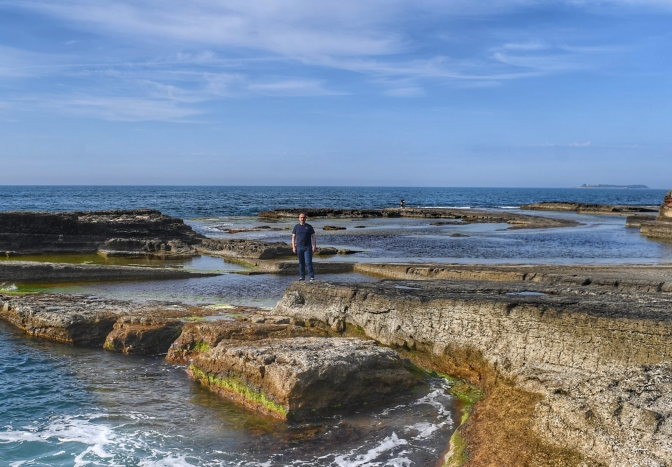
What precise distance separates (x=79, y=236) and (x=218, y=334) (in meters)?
17.7

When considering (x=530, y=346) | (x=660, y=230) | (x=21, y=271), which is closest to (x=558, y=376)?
(x=530, y=346)

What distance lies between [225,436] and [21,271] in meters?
13.1

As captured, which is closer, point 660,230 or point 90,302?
point 90,302

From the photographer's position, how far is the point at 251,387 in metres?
8.39

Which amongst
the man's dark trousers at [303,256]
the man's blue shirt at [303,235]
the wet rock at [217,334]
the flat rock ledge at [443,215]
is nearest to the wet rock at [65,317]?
the wet rock at [217,334]

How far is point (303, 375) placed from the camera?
7.98m

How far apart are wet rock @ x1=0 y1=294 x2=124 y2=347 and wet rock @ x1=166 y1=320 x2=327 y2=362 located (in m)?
1.94

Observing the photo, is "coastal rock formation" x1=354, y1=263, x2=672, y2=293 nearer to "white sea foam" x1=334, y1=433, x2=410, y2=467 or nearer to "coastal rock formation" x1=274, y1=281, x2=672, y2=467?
"coastal rock formation" x1=274, y1=281, x2=672, y2=467

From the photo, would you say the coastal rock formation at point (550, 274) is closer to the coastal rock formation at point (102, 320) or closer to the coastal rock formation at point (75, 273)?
the coastal rock formation at point (75, 273)

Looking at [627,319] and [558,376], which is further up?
[627,319]

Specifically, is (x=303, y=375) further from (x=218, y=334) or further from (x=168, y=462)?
(x=218, y=334)

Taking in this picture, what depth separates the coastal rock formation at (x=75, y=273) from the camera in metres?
17.9

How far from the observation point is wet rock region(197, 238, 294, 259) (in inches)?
923

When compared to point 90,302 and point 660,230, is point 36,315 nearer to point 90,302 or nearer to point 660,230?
point 90,302
